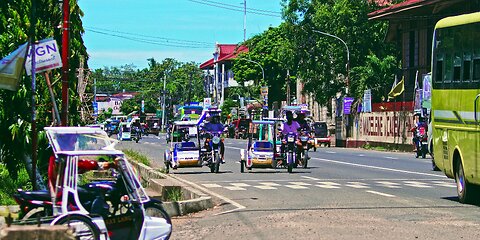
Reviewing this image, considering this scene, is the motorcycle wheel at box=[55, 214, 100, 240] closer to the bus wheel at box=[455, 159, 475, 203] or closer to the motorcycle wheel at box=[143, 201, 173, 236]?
the motorcycle wheel at box=[143, 201, 173, 236]

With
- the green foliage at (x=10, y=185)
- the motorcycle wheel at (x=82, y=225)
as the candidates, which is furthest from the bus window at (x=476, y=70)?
the green foliage at (x=10, y=185)

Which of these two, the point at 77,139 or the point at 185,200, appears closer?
the point at 77,139

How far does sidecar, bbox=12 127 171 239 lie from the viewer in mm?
9609

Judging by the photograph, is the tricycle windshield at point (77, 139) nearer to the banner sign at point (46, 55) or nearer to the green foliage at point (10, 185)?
the banner sign at point (46, 55)

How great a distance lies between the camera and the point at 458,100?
16297 mm

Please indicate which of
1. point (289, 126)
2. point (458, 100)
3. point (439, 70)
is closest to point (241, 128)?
point (289, 126)

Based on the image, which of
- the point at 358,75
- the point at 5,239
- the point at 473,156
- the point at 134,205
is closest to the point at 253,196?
the point at 473,156

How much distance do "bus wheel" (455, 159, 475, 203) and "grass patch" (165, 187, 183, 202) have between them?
5.34 m

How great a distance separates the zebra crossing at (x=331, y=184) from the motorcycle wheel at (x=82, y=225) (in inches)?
404

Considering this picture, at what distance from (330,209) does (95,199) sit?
5.86 m

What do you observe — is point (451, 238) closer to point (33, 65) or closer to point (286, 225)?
point (286, 225)

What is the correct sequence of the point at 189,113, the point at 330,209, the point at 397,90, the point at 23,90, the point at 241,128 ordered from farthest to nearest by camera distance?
the point at 241,128
the point at 189,113
the point at 397,90
the point at 23,90
the point at 330,209

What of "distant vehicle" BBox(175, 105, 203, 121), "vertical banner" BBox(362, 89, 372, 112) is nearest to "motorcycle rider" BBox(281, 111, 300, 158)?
"distant vehicle" BBox(175, 105, 203, 121)

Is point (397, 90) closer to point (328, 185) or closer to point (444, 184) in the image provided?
point (444, 184)
